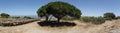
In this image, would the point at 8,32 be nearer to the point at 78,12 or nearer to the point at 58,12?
the point at 58,12

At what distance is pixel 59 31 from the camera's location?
2014cm

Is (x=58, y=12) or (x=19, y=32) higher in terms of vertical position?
(x=58, y=12)

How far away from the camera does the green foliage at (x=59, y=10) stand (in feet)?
78.2

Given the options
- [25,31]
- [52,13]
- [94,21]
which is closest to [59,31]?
[25,31]

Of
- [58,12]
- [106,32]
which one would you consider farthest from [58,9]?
[106,32]

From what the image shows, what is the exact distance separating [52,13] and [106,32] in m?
9.38

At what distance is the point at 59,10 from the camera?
932 inches

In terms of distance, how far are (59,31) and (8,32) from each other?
16.6 feet

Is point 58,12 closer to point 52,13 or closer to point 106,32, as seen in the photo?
point 52,13

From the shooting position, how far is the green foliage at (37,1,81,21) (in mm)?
23827

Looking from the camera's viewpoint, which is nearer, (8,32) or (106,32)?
(106,32)

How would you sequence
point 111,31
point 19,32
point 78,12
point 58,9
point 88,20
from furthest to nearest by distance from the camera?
point 88,20 < point 78,12 < point 58,9 < point 19,32 < point 111,31

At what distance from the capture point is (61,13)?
24.1 m

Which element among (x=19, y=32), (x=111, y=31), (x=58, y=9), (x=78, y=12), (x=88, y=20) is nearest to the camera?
(x=111, y=31)
